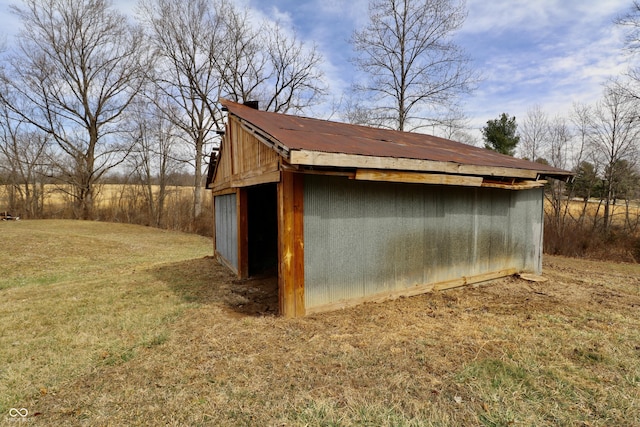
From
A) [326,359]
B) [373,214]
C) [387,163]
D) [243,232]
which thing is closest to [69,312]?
[243,232]

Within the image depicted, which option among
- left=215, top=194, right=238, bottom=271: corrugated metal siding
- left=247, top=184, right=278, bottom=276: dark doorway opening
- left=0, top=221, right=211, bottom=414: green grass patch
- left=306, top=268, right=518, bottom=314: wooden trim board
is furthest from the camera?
left=247, top=184, right=278, bottom=276: dark doorway opening

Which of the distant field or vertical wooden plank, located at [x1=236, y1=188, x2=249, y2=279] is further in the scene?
the distant field

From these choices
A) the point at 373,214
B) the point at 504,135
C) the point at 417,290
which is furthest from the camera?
the point at 504,135

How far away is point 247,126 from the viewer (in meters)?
5.39

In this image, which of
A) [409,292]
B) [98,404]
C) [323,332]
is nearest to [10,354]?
[98,404]

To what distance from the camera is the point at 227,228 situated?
317 inches

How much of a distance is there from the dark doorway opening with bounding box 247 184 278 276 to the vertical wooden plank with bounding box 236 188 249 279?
0.64 meters

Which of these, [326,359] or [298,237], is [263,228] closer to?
[298,237]

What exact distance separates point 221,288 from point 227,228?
2141 mm

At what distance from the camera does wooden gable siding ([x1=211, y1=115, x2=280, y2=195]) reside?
185 inches

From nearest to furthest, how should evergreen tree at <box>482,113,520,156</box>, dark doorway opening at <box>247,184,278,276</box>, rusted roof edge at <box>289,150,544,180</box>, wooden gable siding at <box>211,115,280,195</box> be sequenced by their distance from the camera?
1. rusted roof edge at <box>289,150,544,180</box>
2. wooden gable siding at <box>211,115,280,195</box>
3. dark doorway opening at <box>247,184,278,276</box>
4. evergreen tree at <box>482,113,520,156</box>

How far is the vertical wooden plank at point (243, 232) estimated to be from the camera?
22.3 feet

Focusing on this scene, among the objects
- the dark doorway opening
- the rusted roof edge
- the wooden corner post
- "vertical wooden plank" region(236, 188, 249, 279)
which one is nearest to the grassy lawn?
the wooden corner post

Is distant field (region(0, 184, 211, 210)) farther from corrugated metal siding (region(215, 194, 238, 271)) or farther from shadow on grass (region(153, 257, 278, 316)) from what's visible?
shadow on grass (region(153, 257, 278, 316))
